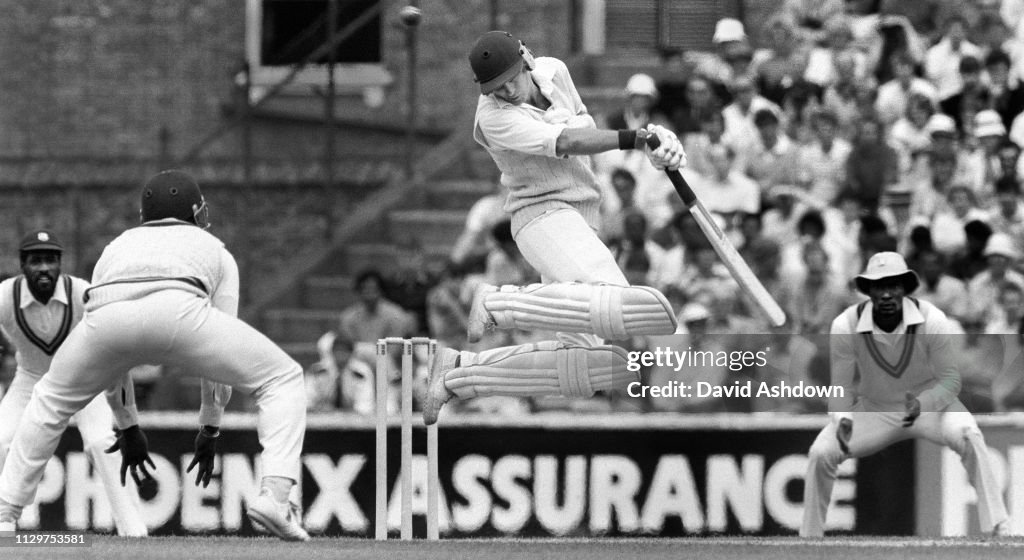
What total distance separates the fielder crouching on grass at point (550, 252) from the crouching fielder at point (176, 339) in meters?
1.10

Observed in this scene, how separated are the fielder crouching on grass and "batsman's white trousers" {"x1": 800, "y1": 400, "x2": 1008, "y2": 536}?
1761 mm

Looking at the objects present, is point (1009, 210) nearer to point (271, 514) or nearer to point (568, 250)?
point (568, 250)

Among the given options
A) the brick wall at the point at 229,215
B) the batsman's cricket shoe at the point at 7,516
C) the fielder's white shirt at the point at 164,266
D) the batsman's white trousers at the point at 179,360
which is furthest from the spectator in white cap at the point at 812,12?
the batsman's cricket shoe at the point at 7,516

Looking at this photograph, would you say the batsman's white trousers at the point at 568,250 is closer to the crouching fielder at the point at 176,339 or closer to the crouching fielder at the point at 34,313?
the crouching fielder at the point at 176,339

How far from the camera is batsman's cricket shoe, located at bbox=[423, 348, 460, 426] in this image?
11.2 m

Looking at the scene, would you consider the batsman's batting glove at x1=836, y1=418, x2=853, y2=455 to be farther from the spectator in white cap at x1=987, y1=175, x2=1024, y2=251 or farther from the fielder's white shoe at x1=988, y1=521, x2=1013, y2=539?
the spectator in white cap at x1=987, y1=175, x2=1024, y2=251

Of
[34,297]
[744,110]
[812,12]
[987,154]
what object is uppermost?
[812,12]

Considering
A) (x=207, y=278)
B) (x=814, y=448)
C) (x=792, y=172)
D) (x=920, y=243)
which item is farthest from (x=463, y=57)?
(x=207, y=278)

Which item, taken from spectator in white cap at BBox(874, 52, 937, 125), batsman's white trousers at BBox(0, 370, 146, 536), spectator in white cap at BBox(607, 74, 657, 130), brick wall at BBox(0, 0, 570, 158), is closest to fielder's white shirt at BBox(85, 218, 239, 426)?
batsman's white trousers at BBox(0, 370, 146, 536)

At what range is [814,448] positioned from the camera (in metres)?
12.7

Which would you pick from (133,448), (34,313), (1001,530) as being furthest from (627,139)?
(34,313)

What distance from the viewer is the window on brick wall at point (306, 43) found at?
1897 centimetres

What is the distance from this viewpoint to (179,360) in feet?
33.7

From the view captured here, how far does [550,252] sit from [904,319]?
2400 millimetres
